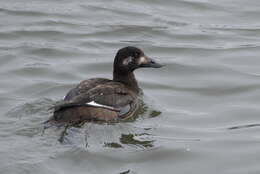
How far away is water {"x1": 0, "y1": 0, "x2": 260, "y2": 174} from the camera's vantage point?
9.84 m

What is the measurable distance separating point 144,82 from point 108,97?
1.97 meters

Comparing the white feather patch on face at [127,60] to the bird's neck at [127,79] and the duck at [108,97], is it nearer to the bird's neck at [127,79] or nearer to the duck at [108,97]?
the duck at [108,97]

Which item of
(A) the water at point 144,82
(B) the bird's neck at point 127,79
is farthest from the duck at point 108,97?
(A) the water at point 144,82

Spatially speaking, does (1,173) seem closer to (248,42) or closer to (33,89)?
(33,89)

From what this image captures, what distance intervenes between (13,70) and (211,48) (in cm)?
385

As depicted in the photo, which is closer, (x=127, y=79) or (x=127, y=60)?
(x=127, y=60)

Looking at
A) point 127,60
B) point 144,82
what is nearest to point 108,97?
point 127,60

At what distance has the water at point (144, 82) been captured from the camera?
9836 millimetres

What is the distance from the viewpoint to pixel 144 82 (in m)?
13.1

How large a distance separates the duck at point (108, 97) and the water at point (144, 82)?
7.7 inches

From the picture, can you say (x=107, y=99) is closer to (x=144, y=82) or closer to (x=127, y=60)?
(x=127, y=60)

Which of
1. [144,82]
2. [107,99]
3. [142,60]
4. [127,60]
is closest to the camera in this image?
[107,99]

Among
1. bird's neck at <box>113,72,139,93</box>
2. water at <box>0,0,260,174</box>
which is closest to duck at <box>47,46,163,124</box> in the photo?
bird's neck at <box>113,72,139,93</box>

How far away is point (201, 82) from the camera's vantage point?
1316 centimetres
